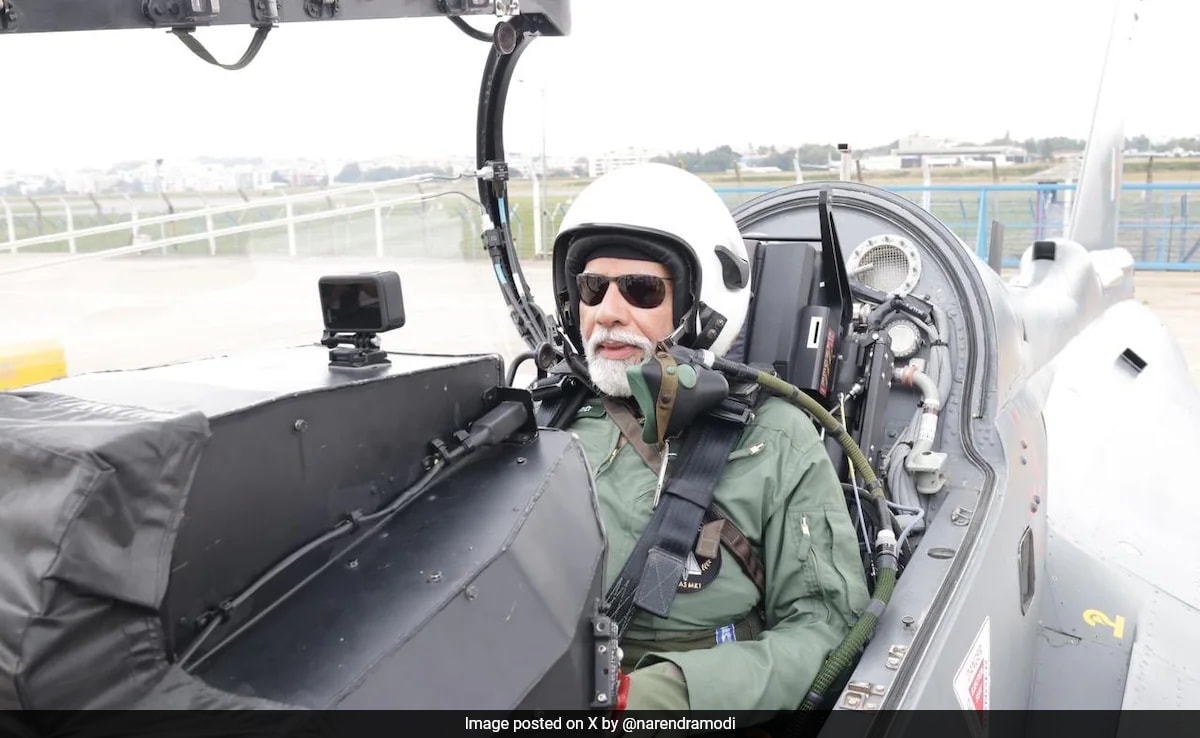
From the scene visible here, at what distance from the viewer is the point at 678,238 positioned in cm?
200

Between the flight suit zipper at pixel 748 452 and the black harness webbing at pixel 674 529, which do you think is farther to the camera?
the flight suit zipper at pixel 748 452

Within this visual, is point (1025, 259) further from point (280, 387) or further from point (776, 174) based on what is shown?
point (776, 174)

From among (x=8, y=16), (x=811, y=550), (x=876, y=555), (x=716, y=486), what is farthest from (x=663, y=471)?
(x=8, y=16)

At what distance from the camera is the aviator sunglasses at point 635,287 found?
6.62 feet

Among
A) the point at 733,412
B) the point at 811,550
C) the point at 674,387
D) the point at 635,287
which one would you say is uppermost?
the point at 635,287

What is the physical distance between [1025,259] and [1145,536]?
158cm

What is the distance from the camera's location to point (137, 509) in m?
0.78

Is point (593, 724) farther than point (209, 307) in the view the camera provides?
No

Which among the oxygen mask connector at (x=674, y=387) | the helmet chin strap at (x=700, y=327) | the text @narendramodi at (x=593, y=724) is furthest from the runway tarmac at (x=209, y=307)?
the text @narendramodi at (x=593, y=724)

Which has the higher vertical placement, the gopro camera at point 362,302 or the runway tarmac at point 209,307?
the gopro camera at point 362,302

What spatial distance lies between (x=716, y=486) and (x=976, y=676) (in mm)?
593

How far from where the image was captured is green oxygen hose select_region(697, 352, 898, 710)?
1675mm

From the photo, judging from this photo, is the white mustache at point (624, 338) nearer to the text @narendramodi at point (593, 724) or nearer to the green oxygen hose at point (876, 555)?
the green oxygen hose at point (876, 555)

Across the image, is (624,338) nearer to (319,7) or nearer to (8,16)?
(319,7)
